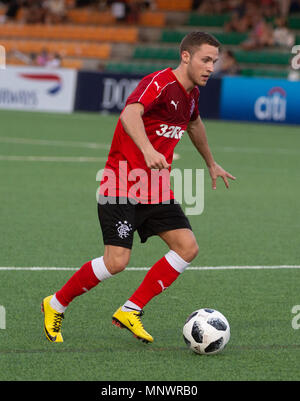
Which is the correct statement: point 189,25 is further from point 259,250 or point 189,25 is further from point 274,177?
point 259,250

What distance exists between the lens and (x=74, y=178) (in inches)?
545

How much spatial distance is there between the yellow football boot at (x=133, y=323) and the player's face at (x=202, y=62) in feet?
5.04

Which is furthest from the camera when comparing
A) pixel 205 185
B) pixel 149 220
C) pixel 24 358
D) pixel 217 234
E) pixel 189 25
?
pixel 189 25

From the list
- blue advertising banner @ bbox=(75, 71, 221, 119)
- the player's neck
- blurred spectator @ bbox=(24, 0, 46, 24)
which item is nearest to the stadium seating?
blurred spectator @ bbox=(24, 0, 46, 24)

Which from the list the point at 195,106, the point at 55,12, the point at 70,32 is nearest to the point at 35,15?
the point at 55,12

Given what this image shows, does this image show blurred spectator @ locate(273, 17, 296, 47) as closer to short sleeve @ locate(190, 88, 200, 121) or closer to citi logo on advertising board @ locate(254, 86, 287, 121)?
citi logo on advertising board @ locate(254, 86, 287, 121)

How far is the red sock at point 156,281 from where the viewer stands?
229 inches

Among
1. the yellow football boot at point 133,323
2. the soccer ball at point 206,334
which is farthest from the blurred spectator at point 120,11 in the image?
the soccer ball at point 206,334

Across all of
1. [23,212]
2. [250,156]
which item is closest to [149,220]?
[23,212]

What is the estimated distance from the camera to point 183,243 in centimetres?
578

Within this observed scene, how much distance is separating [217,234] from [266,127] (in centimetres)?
1502

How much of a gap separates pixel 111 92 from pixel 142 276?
1952 centimetres

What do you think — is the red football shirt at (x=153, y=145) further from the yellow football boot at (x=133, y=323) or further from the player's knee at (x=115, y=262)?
the yellow football boot at (x=133, y=323)

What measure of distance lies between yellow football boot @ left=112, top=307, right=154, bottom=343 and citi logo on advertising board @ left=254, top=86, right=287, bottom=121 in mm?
19291
